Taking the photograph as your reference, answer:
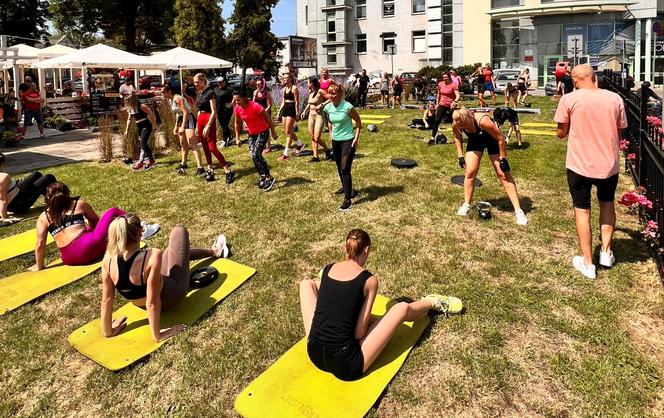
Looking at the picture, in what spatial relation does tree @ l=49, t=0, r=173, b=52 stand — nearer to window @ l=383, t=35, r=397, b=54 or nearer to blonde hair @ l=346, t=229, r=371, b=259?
window @ l=383, t=35, r=397, b=54

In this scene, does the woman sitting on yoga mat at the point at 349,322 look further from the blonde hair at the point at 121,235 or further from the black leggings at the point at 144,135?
the black leggings at the point at 144,135

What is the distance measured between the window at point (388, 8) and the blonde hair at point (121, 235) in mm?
44364

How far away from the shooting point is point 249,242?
21.2 feet

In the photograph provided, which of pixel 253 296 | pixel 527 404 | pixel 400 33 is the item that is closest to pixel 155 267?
pixel 253 296

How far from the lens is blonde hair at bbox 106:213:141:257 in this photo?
3.94 metres

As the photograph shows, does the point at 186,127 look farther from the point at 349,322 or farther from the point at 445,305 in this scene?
the point at 349,322

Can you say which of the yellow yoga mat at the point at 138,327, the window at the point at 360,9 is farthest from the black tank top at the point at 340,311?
the window at the point at 360,9

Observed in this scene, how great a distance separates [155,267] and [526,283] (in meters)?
3.65

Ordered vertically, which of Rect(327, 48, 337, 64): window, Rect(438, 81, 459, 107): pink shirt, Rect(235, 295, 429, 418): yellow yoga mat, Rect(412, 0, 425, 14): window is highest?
Rect(412, 0, 425, 14): window

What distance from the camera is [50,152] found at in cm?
1362

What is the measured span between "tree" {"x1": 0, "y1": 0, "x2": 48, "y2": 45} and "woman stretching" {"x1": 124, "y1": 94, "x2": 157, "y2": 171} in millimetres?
34938

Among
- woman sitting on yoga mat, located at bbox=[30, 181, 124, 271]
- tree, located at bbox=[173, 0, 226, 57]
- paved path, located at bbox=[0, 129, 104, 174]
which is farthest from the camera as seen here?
tree, located at bbox=[173, 0, 226, 57]

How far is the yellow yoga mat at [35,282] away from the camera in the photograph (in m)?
5.15

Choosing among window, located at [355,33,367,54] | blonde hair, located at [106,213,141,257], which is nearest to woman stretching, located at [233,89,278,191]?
blonde hair, located at [106,213,141,257]
